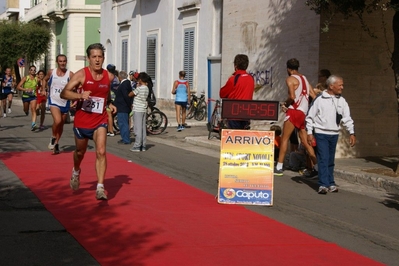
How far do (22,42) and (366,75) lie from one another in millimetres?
42982

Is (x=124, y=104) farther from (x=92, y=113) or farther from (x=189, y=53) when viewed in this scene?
(x=189, y=53)

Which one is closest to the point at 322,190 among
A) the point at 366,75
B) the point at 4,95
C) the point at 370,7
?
the point at 370,7

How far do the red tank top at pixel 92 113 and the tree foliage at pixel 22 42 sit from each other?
44661 mm

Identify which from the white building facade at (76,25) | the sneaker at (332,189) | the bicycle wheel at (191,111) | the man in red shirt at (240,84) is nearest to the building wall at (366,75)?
the man in red shirt at (240,84)

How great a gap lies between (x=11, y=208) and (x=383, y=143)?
9.19m

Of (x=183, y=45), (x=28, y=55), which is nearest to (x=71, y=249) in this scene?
(x=183, y=45)

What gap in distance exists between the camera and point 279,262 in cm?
665

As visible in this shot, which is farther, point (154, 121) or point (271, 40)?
point (154, 121)

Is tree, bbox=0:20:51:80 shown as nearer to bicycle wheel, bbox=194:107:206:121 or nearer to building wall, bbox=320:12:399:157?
bicycle wheel, bbox=194:107:206:121

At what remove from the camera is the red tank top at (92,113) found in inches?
366

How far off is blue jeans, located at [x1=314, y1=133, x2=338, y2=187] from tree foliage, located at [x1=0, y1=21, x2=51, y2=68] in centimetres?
4438

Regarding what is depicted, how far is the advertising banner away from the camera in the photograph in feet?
31.4

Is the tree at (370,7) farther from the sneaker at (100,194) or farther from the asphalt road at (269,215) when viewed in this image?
the sneaker at (100,194)

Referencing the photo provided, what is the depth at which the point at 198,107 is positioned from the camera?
26031mm
